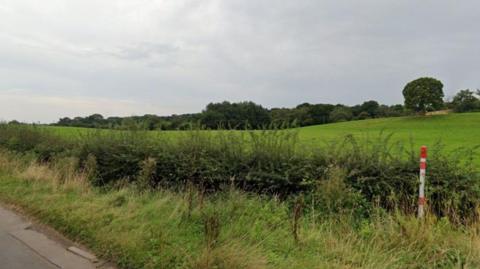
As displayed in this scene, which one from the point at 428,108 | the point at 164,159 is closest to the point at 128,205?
the point at 164,159

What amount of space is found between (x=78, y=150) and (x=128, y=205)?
5.31m

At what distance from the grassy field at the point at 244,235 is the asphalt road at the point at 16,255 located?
555 millimetres

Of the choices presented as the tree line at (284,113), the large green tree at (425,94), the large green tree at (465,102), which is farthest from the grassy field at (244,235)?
the large green tree at (465,102)

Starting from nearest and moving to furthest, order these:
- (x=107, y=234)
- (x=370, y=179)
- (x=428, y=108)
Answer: (x=107, y=234)
(x=370, y=179)
(x=428, y=108)

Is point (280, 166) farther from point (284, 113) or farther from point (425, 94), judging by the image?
point (425, 94)

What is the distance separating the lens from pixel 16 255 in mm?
3926

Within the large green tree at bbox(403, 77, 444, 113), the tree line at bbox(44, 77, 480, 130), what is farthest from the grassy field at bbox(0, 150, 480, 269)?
the large green tree at bbox(403, 77, 444, 113)

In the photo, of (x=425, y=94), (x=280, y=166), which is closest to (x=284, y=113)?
(x=425, y=94)

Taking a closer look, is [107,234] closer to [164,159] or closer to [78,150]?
[164,159]

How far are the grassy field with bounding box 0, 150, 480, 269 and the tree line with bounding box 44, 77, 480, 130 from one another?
10.6 ft

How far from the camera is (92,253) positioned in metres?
3.96

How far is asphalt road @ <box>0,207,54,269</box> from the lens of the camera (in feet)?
11.9

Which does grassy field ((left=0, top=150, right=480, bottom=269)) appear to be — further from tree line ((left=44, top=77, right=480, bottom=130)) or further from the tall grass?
tree line ((left=44, top=77, right=480, bottom=130))

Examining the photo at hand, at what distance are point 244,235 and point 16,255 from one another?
3021mm
